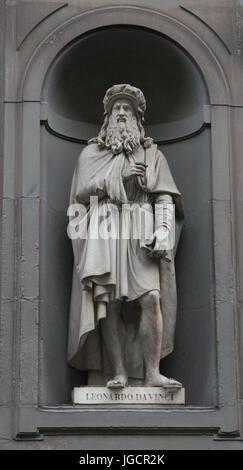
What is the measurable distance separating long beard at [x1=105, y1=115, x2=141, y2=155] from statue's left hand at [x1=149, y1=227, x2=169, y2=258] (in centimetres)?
93

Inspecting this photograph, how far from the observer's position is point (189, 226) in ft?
51.1

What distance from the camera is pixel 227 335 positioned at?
1477 centimetres

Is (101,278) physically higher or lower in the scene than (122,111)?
lower

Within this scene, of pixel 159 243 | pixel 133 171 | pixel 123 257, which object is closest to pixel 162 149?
pixel 133 171

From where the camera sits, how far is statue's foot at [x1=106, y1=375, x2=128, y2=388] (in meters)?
14.4

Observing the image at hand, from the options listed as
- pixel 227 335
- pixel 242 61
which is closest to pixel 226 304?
pixel 227 335

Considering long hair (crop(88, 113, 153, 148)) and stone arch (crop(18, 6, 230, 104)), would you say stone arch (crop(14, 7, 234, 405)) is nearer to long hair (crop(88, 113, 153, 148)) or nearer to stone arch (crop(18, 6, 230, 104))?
stone arch (crop(18, 6, 230, 104))

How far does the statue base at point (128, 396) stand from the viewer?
1443 cm

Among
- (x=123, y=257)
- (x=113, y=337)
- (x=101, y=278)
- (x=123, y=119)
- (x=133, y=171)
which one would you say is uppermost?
(x=123, y=119)

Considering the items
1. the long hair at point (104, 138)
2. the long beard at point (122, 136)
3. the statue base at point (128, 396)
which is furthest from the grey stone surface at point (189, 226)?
the long beard at point (122, 136)

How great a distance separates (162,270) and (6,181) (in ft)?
5.58

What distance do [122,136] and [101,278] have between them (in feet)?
5.03

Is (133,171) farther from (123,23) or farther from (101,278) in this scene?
(123,23)

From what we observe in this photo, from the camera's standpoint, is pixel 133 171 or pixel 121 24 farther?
pixel 121 24
